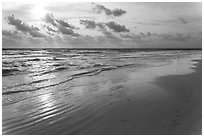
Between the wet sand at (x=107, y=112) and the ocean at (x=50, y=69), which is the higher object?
the ocean at (x=50, y=69)

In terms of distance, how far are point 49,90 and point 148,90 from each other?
4.04 meters

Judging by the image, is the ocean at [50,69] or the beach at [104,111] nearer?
the beach at [104,111]

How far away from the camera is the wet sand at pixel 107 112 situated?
532 centimetres

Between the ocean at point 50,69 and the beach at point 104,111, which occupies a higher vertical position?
the ocean at point 50,69

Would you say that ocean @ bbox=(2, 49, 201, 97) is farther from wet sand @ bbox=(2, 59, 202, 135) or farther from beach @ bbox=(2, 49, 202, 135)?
wet sand @ bbox=(2, 59, 202, 135)

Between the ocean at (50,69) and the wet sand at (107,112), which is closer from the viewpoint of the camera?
the wet sand at (107,112)

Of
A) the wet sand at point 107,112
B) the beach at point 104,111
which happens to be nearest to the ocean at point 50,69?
the beach at point 104,111

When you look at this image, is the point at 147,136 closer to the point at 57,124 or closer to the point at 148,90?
the point at 57,124

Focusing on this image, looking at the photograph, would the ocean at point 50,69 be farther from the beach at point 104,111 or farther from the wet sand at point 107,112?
the wet sand at point 107,112

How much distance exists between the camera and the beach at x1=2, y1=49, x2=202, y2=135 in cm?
531

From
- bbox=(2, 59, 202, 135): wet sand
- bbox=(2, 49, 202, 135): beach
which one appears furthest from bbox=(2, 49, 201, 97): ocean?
bbox=(2, 59, 202, 135): wet sand

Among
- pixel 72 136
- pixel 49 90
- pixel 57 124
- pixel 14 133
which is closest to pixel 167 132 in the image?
pixel 72 136

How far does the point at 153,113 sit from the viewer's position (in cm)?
640

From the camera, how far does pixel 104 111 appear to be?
6.69 metres
